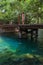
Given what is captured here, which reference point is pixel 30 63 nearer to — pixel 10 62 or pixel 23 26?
pixel 10 62

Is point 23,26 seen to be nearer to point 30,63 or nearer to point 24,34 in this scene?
point 24,34

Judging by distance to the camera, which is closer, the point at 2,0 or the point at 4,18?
the point at 2,0

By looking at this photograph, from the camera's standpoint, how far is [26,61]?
30.7ft

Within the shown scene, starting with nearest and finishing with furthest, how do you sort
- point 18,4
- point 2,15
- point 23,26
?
point 23,26 < point 18,4 < point 2,15

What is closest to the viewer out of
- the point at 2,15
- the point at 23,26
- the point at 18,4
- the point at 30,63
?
the point at 30,63

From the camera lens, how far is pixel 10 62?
922 cm

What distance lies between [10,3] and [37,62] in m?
12.4

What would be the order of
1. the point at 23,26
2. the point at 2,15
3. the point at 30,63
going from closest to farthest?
the point at 30,63, the point at 23,26, the point at 2,15

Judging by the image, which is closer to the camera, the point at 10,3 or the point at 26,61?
the point at 26,61

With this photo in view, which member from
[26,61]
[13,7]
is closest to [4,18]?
[13,7]

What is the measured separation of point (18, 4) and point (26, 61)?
12.3 m

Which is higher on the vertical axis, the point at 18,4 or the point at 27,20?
the point at 18,4

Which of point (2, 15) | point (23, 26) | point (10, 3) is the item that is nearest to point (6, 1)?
point (10, 3)

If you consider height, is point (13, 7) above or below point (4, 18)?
above
